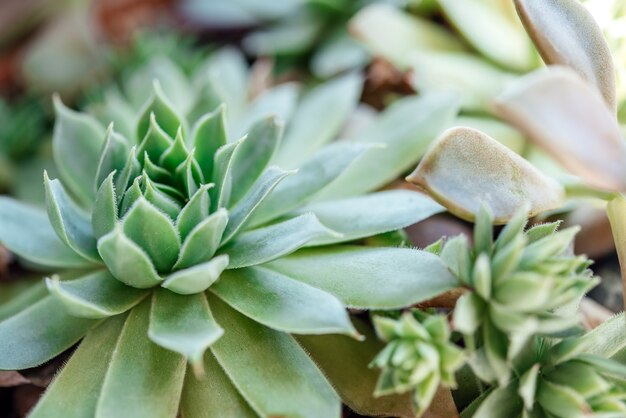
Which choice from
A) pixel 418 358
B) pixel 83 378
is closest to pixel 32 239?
pixel 83 378

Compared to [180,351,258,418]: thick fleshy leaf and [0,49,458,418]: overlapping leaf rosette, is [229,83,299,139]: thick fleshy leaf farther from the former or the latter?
[180,351,258,418]: thick fleshy leaf

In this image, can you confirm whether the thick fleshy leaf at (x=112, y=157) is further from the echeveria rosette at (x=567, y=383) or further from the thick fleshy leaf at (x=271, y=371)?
the echeveria rosette at (x=567, y=383)

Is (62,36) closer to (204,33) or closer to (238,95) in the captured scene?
(204,33)

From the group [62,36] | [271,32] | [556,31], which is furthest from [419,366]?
[62,36]

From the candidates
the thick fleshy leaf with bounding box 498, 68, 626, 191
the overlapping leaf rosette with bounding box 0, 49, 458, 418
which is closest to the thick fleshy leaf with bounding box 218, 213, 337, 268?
the overlapping leaf rosette with bounding box 0, 49, 458, 418

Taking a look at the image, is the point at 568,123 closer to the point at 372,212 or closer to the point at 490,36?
the point at 372,212

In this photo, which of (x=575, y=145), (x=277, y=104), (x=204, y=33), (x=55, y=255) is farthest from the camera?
(x=204, y=33)
